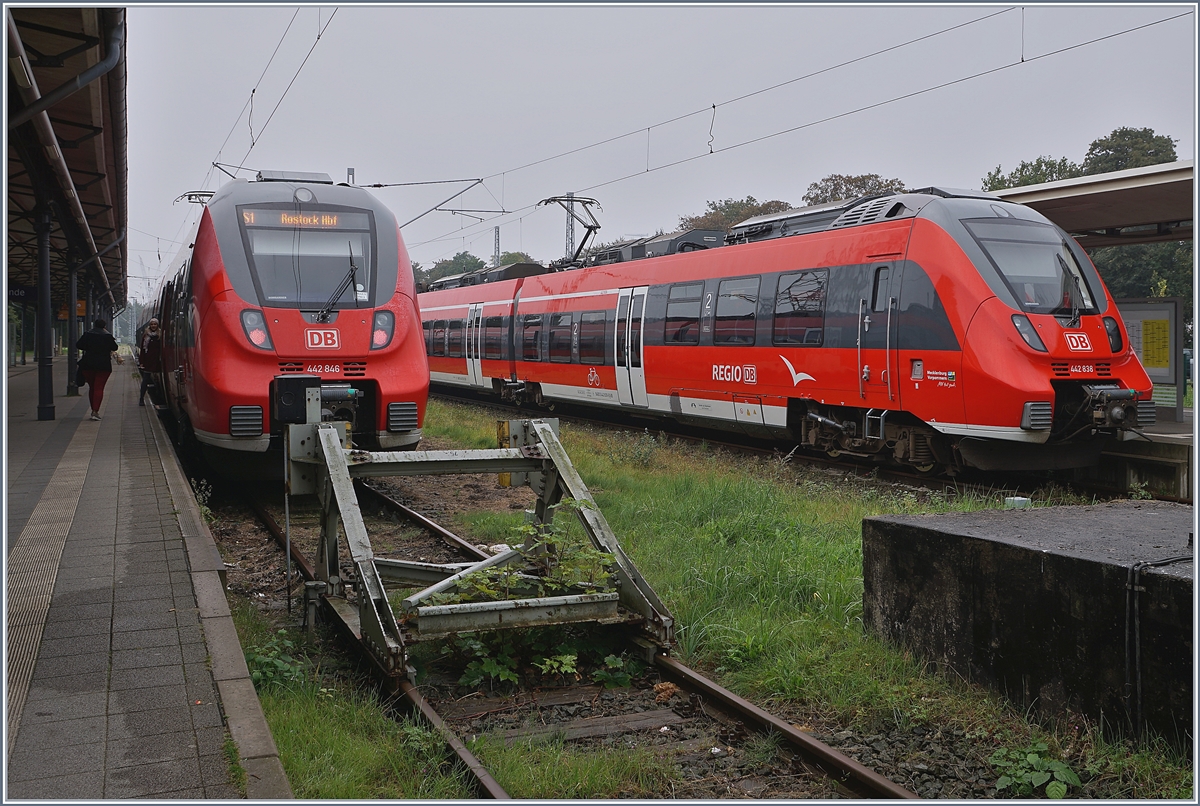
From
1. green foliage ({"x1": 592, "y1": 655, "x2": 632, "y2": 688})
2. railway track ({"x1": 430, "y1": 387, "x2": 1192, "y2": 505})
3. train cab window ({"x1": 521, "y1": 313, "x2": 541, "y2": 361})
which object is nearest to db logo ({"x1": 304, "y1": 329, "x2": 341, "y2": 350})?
railway track ({"x1": 430, "y1": 387, "x2": 1192, "y2": 505})

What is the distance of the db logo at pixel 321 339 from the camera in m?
9.41

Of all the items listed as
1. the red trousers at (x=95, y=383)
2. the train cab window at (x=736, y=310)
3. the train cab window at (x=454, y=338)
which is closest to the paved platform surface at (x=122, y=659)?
the red trousers at (x=95, y=383)

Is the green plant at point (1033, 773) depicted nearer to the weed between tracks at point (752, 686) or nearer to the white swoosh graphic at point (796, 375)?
the weed between tracks at point (752, 686)

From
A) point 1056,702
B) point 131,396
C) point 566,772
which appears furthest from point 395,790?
point 131,396

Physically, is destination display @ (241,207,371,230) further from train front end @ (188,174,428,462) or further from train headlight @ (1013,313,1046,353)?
train headlight @ (1013,313,1046,353)

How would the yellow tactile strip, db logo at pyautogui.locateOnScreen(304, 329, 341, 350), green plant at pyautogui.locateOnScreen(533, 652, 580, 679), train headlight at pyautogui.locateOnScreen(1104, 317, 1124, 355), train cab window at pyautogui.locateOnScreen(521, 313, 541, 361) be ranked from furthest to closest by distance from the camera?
train cab window at pyautogui.locateOnScreen(521, 313, 541, 361) → train headlight at pyautogui.locateOnScreen(1104, 317, 1124, 355) → db logo at pyautogui.locateOnScreen(304, 329, 341, 350) → green plant at pyautogui.locateOnScreen(533, 652, 580, 679) → the yellow tactile strip

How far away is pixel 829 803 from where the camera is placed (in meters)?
3.43

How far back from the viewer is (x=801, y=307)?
1208 centimetres

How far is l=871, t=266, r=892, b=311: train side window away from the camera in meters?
10.8

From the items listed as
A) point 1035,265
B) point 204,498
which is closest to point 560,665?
point 204,498

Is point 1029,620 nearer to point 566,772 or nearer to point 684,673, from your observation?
point 684,673

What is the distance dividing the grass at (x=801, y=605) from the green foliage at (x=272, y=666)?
201cm

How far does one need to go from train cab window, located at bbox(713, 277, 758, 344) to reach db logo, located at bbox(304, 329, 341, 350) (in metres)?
5.77

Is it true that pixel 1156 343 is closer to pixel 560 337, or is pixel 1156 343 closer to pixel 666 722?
pixel 560 337
